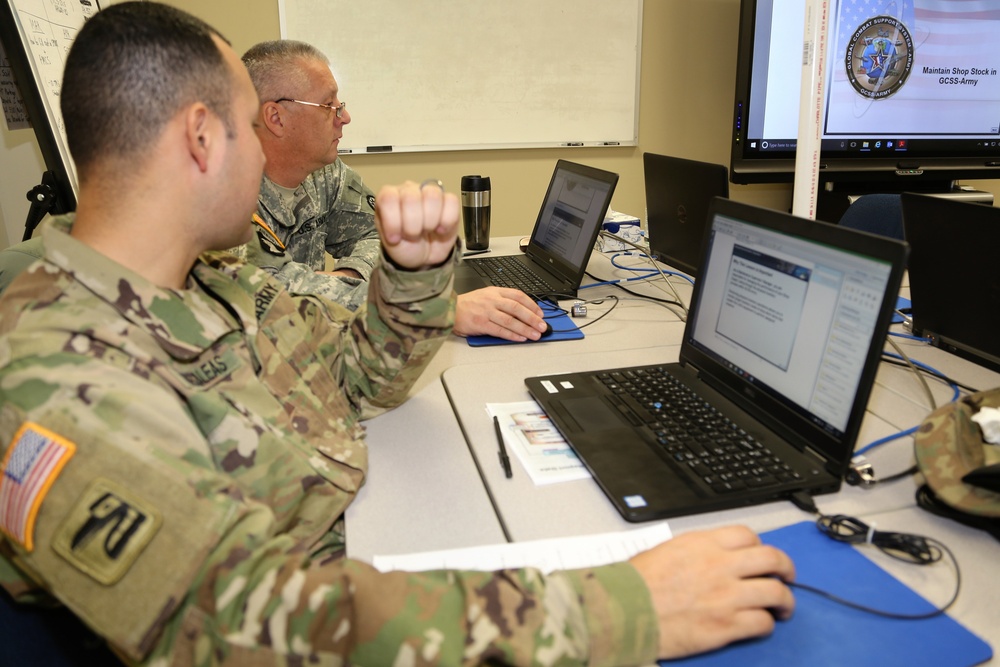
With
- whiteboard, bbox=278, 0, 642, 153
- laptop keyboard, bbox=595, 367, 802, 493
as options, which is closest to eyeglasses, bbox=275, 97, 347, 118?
whiteboard, bbox=278, 0, 642, 153

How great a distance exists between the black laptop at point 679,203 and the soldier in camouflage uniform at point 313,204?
507 mm

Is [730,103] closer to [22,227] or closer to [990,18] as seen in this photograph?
[990,18]

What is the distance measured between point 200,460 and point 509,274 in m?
1.32

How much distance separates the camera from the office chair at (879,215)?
201cm

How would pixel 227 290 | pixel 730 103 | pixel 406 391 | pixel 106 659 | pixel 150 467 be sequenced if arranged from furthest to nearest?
pixel 730 103 → pixel 406 391 → pixel 227 290 → pixel 106 659 → pixel 150 467

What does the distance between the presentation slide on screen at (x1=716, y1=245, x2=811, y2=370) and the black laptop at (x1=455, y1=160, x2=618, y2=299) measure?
1.94 ft

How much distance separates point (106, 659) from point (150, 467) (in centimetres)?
35

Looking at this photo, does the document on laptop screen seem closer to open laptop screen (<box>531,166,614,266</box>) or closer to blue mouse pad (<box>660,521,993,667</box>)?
open laptop screen (<box>531,166,614,266</box>)

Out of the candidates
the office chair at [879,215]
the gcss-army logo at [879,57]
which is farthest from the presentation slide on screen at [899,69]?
the office chair at [879,215]

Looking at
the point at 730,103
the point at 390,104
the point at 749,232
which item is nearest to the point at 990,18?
the point at 730,103

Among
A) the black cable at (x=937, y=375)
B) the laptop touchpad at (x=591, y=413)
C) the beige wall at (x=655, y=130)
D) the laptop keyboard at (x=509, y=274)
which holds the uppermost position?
the beige wall at (x=655, y=130)

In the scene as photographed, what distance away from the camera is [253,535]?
2.01 ft

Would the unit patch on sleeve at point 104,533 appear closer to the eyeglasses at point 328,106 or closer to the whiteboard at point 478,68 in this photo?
the eyeglasses at point 328,106

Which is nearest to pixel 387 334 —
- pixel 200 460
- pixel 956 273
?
pixel 200 460
